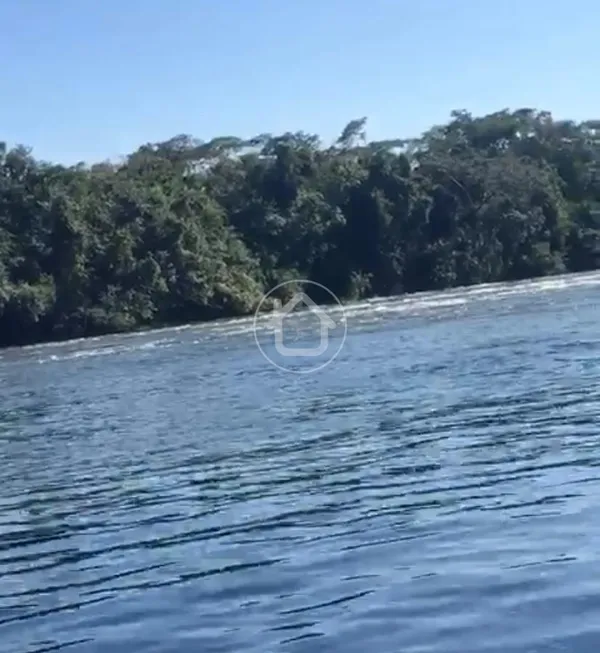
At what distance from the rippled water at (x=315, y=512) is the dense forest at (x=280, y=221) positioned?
32595 millimetres

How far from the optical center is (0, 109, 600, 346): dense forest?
6969 centimetres

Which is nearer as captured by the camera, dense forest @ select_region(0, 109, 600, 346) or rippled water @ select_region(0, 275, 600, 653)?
rippled water @ select_region(0, 275, 600, 653)

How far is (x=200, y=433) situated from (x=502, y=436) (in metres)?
6.75

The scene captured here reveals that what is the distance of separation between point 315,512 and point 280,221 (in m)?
65.2

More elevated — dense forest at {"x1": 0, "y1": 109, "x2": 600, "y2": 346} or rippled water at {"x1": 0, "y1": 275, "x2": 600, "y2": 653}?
dense forest at {"x1": 0, "y1": 109, "x2": 600, "y2": 346}

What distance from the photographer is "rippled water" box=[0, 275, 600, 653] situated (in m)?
12.8

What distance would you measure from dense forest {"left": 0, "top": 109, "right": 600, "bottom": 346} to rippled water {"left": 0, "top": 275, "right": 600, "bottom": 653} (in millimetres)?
32595

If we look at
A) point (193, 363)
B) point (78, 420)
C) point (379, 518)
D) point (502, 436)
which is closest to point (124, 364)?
point (193, 363)

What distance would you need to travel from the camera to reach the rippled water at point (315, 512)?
1282 cm

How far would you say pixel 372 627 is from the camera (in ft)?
41.2

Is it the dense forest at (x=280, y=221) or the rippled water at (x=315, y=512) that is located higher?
the dense forest at (x=280, y=221)

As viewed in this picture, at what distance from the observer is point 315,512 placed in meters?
17.8

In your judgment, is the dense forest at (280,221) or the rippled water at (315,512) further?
the dense forest at (280,221)

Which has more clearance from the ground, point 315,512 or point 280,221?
point 280,221
